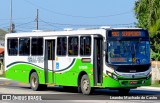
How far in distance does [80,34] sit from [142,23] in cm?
3214

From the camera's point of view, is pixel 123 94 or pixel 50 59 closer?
pixel 123 94

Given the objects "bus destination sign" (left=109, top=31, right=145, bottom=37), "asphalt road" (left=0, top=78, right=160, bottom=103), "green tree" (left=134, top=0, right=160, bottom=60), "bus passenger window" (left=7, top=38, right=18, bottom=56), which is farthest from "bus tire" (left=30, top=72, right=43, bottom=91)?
"green tree" (left=134, top=0, right=160, bottom=60)

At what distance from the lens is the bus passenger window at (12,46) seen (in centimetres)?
2869

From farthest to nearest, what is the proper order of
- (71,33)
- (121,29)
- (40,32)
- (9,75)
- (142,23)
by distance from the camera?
(142,23) < (9,75) < (40,32) < (71,33) < (121,29)

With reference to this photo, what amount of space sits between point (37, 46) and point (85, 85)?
14.6 ft

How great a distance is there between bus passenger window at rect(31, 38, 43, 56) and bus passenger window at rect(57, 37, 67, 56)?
4.83 feet

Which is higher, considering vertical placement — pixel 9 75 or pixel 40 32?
pixel 40 32

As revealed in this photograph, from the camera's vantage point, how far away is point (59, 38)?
25422 millimetres

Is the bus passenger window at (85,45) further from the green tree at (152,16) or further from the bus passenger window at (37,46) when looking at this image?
the green tree at (152,16)

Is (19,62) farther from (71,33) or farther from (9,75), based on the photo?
(71,33)

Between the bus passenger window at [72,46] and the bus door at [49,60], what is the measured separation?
4.57 feet

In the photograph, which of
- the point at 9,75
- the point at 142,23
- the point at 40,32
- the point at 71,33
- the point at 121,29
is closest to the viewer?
the point at 121,29

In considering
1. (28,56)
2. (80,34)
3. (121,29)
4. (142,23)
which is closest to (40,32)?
(28,56)

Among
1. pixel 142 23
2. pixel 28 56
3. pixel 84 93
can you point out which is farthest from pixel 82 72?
pixel 142 23
